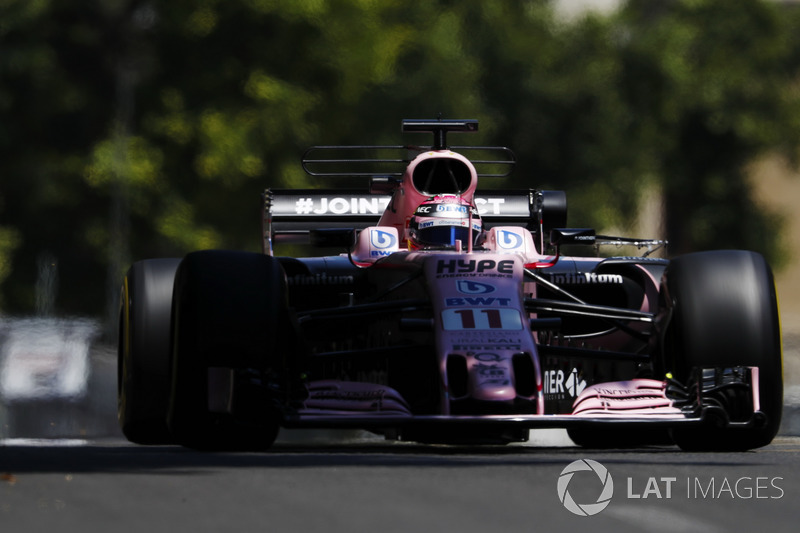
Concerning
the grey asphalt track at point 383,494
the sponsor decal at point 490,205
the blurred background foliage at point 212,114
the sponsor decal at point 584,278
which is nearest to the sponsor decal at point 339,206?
the sponsor decal at point 490,205

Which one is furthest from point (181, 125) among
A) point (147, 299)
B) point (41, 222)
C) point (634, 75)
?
point (147, 299)

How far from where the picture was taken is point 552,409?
10953mm

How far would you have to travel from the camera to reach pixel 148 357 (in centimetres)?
1098

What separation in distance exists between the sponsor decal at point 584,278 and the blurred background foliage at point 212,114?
→ 24.3 metres

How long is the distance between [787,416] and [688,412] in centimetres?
587

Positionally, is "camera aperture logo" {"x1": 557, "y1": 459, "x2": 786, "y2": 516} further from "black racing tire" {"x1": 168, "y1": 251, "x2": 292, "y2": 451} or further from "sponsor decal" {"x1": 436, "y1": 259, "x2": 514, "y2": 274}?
"sponsor decal" {"x1": 436, "y1": 259, "x2": 514, "y2": 274}

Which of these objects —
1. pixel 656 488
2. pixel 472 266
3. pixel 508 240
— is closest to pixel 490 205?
pixel 508 240

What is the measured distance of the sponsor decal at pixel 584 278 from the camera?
11.1m

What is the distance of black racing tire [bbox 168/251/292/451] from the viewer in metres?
9.21

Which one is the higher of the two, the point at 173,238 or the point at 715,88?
the point at 715,88

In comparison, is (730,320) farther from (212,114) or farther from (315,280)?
(212,114)

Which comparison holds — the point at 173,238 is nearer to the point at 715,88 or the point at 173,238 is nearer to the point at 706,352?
the point at 715,88

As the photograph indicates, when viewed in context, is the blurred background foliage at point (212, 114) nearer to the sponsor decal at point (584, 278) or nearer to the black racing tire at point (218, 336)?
the sponsor decal at point (584, 278)

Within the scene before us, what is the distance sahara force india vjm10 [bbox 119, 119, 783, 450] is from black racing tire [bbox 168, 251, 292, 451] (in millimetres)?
10
